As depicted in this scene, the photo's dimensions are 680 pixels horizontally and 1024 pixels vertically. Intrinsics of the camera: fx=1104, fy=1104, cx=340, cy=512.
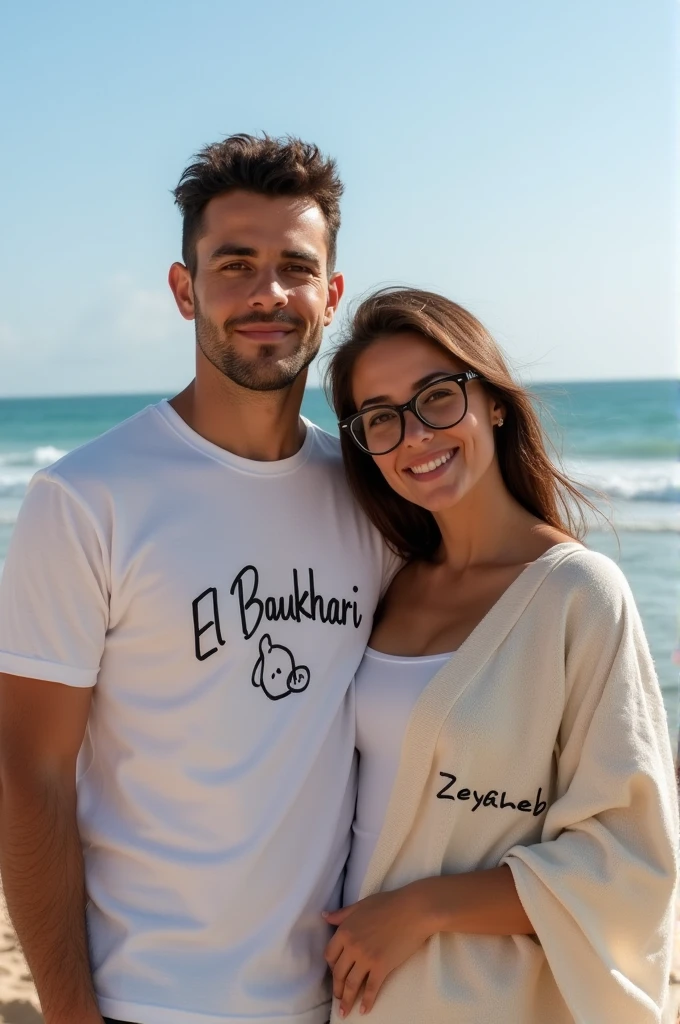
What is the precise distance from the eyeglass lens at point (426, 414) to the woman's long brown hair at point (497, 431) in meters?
0.10

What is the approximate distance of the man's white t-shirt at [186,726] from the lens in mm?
2635

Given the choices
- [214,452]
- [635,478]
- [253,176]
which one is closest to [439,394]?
[214,452]

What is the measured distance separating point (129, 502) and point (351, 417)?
0.78 meters

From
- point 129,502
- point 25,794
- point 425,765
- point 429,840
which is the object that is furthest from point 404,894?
point 129,502

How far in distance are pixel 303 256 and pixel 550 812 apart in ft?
5.35

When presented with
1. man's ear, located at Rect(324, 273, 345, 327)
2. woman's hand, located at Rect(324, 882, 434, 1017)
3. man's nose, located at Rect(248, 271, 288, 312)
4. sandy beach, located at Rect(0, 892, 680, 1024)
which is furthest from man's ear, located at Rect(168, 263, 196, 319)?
sandy beach, located at Rect(0, 892, 680, 1024)

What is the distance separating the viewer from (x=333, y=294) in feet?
11.2

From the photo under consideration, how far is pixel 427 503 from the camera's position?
309 cm

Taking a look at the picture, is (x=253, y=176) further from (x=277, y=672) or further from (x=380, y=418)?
(x=277, y=672)

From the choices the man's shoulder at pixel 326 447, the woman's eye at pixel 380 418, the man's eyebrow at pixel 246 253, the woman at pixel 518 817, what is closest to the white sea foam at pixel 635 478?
the man's shoulder at pixel 326 447

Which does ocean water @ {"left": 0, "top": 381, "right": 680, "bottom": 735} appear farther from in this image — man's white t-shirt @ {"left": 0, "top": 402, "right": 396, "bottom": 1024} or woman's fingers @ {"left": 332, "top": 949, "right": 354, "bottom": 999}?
woman's fingers @ {"left": 332, "top": 949, "right": 354, "bottom": 999}

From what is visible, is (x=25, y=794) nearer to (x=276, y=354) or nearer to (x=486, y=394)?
(x=276, y=354)

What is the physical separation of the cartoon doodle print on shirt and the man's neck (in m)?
0.55

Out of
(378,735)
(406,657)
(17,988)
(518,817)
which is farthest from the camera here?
(17,988)
